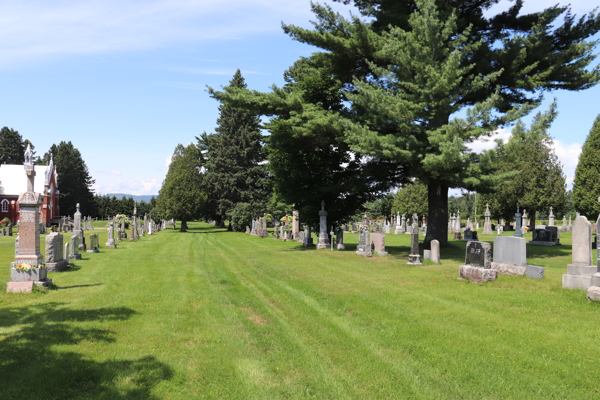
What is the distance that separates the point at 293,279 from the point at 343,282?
1.61m

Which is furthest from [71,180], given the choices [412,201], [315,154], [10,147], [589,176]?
[589,176]

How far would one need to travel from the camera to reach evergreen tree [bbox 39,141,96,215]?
274ft

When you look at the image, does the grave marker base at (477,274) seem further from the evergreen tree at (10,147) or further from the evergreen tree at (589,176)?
the evergreen tree at (10,147)

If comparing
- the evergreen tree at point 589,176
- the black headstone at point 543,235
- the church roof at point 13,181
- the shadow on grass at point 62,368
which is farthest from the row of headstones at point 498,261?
the church roof at point 13,181

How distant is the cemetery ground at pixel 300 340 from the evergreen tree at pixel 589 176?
30.4 meters

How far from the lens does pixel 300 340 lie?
724cm

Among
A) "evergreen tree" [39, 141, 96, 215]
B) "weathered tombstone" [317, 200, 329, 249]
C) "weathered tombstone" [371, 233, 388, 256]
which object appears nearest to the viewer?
"weathered tombstone" [371, 233, 388, 256]

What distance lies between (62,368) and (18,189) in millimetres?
67838

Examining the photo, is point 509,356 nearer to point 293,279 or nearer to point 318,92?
point 293,279

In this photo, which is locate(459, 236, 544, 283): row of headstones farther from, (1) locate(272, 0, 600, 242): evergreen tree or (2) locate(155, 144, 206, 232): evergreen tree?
(2) locate(155, 144, 206, 232): evergreen tree

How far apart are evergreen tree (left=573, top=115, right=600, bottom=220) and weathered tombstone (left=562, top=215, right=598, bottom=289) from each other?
29.7m

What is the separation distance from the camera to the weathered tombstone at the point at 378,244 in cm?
2117

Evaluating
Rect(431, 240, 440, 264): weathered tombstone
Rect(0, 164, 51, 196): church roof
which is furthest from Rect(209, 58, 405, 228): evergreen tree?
Rect(0, 164, 51, 196): church roof

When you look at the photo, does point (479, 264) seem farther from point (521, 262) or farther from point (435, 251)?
point (435, 251)
